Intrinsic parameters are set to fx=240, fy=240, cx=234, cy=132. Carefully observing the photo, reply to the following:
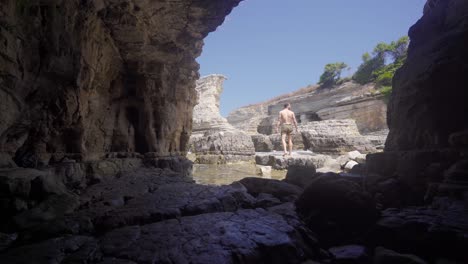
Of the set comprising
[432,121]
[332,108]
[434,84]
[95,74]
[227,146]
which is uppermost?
[332,108]

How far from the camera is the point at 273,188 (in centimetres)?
348

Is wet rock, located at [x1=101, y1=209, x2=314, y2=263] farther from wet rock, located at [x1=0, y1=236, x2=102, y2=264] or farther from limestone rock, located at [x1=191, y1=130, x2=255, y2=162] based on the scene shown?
limestone rock, located at [x1=191, y1=130, x2=255, y2=162]

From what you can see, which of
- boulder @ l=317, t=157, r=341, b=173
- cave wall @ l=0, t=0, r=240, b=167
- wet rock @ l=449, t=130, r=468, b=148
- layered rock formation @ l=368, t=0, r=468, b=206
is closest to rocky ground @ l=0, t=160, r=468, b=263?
layered rock formation @ l=368, t=0, r=468, b=206

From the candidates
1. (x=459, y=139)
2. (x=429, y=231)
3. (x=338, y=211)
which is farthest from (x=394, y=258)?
(x=459, y=139)

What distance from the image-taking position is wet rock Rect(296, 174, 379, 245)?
2.30m

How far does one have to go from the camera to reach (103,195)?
264 cm

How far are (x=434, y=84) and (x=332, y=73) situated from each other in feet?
95.1

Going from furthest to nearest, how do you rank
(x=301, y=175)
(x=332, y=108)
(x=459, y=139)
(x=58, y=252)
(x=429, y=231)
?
(x=332, y=108) → (x=301, y=175) → (x=459, y=139) → (x=429, y=231) → (x=58, y=252)

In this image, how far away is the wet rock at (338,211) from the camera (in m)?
2.30

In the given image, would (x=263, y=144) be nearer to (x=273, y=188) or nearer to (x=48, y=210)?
(x=273, y=188)

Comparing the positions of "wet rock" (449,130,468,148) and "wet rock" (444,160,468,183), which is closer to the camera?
"wet rock" (444,160,468,183)

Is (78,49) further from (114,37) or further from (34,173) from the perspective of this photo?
(34,173)

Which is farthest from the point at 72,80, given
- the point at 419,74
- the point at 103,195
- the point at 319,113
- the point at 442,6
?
the point at 319,113

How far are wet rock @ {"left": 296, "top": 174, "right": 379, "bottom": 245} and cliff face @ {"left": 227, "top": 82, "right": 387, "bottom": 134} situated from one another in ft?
63.0
